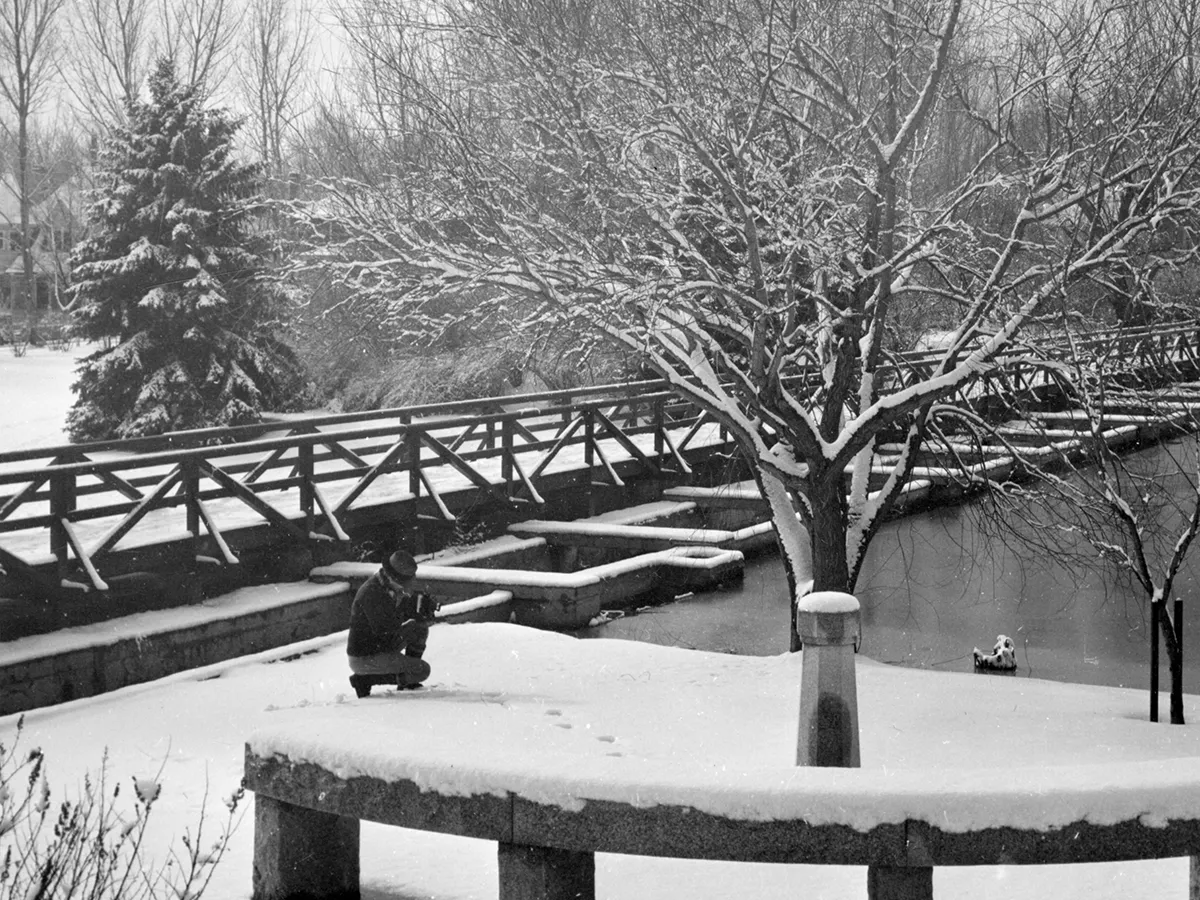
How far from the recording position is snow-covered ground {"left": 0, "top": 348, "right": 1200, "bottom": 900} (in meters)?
5.57

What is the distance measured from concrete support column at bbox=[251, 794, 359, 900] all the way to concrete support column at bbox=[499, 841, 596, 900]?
0.90m

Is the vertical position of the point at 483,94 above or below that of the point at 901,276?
above

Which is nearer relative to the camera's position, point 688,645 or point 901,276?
point 901,276

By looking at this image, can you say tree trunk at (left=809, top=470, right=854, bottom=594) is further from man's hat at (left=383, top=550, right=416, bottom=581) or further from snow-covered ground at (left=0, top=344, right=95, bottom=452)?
snow-covered ground at (left=0, top=344, right=95, bottom=452)

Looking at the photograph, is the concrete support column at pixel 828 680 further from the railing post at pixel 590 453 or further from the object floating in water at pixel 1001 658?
the railing post at pixel 590 453

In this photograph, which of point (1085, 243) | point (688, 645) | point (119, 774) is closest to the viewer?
point (119, 774)

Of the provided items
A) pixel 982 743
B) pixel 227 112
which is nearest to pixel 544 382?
pixel 227 112

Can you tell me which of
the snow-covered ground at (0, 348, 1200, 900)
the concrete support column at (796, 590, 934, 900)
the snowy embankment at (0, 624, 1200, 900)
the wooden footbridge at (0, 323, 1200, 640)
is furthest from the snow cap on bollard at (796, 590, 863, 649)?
the wooden footbridge at (0, 323, 1200, 640)

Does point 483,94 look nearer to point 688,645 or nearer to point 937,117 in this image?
point 937,117

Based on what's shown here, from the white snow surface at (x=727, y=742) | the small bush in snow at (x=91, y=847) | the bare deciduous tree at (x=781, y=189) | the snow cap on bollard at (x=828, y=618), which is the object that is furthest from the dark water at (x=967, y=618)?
the small bush in snow at (x=91, y=847)

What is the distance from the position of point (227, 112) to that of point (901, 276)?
21.9 meters

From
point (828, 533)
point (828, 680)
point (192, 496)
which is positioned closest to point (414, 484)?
point (192, 496)

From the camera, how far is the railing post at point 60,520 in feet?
40.3

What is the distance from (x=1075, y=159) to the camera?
10.8 metres
